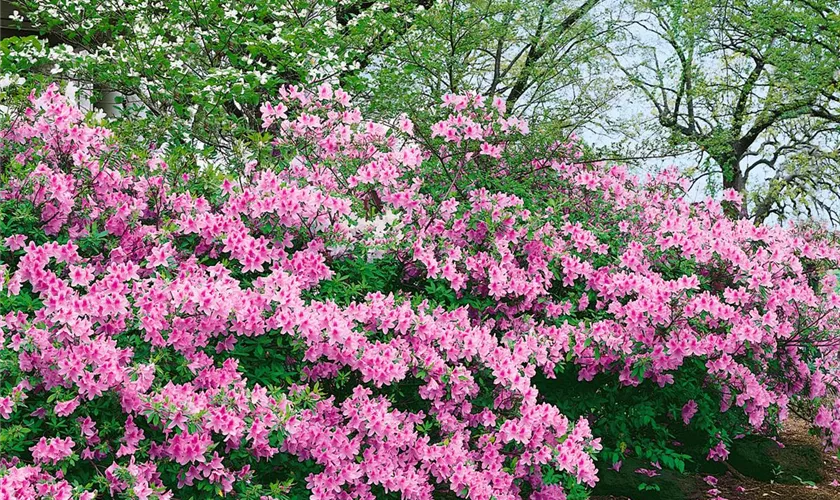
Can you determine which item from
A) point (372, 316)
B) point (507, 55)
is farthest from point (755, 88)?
point (372, 316)

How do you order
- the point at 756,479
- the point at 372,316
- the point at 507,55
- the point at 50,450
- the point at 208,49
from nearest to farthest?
the point at 50,450 → the point at 372,316 → the point at 756,479 → the point at 208,49 → the point at 507,55

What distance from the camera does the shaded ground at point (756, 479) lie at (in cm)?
453

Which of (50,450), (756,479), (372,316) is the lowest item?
(756,479)

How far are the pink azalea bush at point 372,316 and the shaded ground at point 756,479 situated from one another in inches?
17.8

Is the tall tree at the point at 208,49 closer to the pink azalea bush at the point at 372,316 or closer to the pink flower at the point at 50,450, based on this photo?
the pink azalea bush at the point at 372,316

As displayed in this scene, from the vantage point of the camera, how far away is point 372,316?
10.1ft

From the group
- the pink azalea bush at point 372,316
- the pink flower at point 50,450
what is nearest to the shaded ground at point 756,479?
the pink azalea bush at point 372,316

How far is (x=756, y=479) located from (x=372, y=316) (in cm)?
314

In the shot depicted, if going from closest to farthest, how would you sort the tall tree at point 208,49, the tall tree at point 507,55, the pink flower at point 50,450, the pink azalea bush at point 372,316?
the pink flower at point 50,450 < the pink azalea bush at point 372,316 < the tall tree at point 208,49 < the tall tree at point 507,55

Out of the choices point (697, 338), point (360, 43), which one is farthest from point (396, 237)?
point (360, 43)

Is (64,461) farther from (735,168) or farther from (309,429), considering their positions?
(735,168)

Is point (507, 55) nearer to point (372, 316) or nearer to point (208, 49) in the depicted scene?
point (208, 49)

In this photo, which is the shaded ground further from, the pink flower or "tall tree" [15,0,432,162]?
"tall tree" [15,0,432,162]

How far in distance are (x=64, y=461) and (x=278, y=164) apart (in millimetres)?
1708
